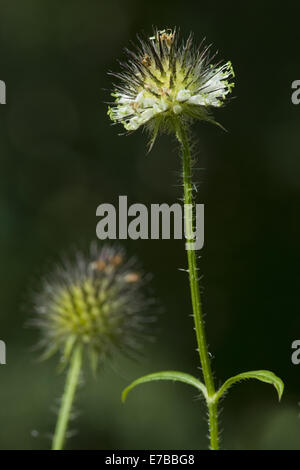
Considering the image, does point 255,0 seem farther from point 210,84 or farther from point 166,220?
point 210,84

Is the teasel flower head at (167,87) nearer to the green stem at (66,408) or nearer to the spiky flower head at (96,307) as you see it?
the spiky flower head at (96,307)

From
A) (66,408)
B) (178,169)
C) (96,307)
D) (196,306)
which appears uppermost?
(178,169)

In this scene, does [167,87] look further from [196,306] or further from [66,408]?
[66,408]

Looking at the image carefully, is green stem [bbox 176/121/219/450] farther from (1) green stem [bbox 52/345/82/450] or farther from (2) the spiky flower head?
(2) the spiky flower head

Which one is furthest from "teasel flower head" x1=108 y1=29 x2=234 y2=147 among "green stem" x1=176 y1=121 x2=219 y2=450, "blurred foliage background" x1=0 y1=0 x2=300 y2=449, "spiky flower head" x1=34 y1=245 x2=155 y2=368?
"blurred foliage background" x1=0 y1=0 x2=300 y2=449

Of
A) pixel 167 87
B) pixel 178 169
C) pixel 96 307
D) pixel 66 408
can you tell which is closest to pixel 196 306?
pixel 66 408

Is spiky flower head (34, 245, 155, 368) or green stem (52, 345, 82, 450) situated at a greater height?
spiky flower head (34, 245, 155, 368)
